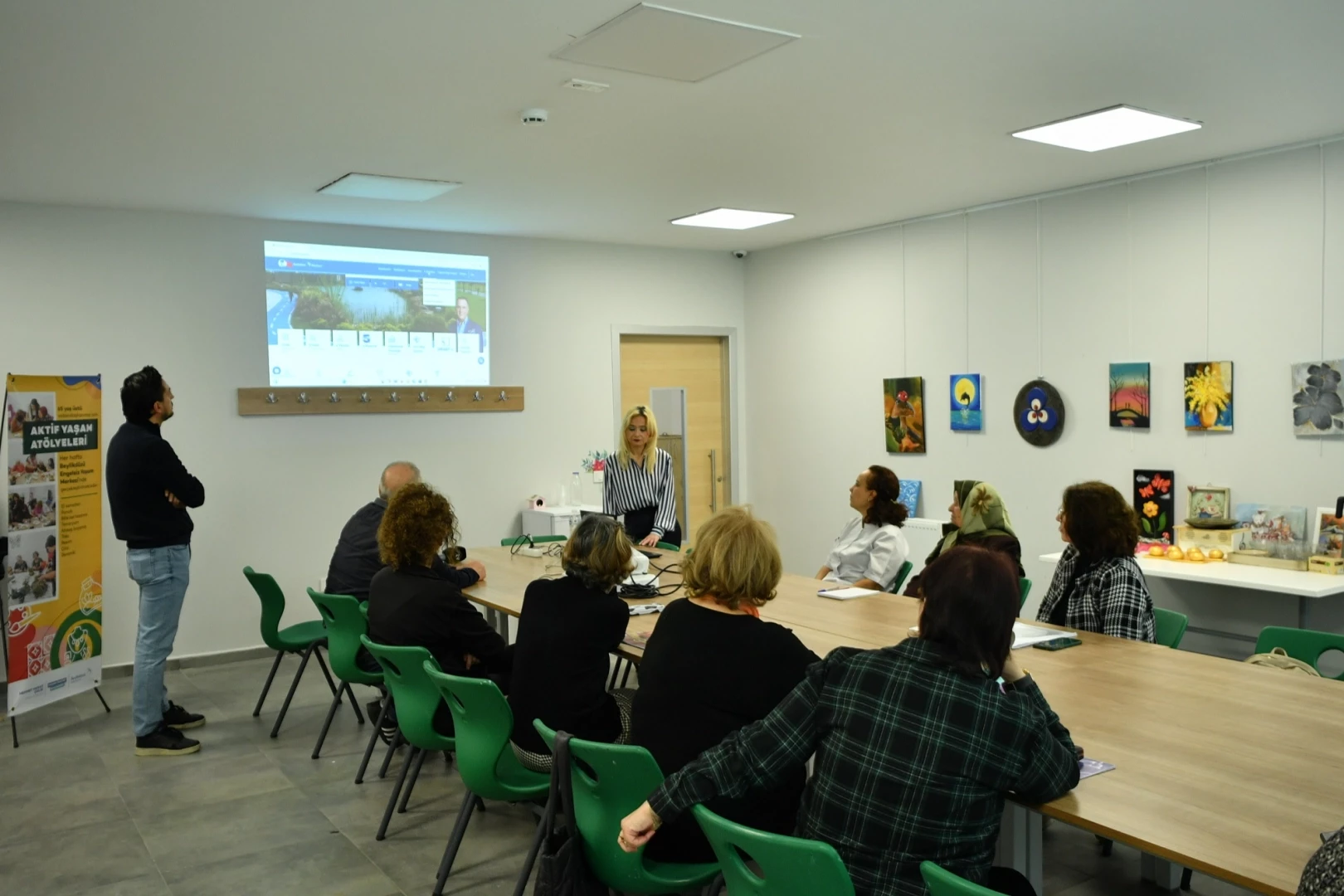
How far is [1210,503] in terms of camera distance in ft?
18.3

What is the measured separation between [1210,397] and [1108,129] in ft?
5.58

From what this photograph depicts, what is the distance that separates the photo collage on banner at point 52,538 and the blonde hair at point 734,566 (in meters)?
3.84

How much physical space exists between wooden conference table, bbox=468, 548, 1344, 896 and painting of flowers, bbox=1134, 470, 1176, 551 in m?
2.80

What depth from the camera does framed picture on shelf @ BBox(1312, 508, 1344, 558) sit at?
496 centimetres

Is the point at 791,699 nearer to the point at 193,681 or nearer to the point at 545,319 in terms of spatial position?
the point at 193,681

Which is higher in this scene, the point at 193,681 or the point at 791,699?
the point at 791,699

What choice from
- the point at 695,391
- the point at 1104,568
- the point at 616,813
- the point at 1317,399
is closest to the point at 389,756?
the point at 616,813

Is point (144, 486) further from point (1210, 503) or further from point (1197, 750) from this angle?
point (1210, 503)

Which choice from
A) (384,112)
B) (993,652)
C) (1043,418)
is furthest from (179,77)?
(1043,418)

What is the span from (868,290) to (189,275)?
4.48 meters

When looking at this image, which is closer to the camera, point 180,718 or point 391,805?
point 391,805

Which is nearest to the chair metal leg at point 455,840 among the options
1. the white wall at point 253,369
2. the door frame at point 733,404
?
the white wall at point 253,369

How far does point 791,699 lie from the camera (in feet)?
6.84

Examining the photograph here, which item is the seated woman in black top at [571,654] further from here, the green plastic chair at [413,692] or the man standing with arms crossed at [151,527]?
the man standing with arms crossed at [151,527]
